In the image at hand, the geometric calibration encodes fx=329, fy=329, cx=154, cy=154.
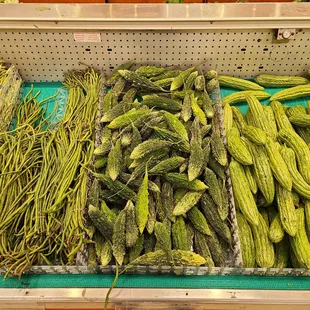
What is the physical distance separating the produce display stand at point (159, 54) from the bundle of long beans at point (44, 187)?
115mm

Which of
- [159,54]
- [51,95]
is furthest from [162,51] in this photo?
[51,95]

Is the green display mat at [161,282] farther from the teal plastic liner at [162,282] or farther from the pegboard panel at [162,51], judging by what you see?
the pegboard panel at [162,51]

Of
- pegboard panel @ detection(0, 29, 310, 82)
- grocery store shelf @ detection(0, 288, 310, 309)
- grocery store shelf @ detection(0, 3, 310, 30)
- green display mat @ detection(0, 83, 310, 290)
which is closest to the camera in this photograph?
grocery store shelf @ detection(0, 288, 310, 309)

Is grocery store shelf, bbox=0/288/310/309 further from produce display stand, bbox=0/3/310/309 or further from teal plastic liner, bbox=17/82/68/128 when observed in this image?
teal plastic liner, bbox=17/82/68/128

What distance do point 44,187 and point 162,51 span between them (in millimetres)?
1146

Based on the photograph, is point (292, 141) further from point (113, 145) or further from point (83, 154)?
point (83, 154)

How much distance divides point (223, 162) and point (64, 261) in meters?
0.90

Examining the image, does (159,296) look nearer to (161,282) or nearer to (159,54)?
(161,282)

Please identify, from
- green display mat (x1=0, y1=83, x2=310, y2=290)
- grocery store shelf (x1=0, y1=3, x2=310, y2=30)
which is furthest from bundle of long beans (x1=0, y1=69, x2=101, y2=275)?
grocery store shelf (x1=0, y1=3, x2=310, y2=30)

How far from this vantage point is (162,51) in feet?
7.01

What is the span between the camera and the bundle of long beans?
4.79 feet

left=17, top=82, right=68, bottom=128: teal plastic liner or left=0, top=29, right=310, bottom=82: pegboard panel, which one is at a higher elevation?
left=0, top=29, right=310, bottom=82: pegboard panel

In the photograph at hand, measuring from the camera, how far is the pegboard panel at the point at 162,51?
2.04m

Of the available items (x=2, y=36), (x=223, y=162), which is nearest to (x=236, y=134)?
(x=223, y=162)
